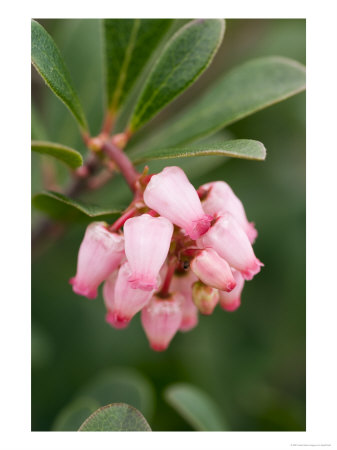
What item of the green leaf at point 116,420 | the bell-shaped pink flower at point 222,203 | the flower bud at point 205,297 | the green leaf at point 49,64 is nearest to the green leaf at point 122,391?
the green leaf at point 116,420

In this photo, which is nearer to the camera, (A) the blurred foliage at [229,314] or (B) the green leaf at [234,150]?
(B) the green leaf at [234,150]

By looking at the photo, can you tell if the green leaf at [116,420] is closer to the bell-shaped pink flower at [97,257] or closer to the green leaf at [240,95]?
the bell-shaped pink flower at [97,257]

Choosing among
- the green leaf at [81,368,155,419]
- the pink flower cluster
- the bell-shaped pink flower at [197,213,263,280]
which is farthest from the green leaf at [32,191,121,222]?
the green leaf at [81,368,155,419]

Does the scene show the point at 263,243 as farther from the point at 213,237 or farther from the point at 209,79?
the point at 213,237

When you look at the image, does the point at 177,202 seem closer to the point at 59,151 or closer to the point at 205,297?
the point at 205,297

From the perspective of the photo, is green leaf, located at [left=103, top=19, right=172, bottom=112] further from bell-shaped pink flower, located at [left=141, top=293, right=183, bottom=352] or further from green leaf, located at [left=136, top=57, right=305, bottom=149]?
bell-shaped pink flower, located at [left=141, top=293, right=183, bottom=352]

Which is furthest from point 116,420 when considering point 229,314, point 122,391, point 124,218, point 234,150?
point 229,314
